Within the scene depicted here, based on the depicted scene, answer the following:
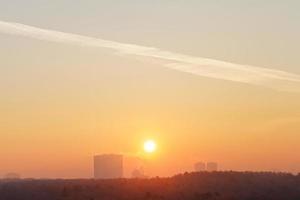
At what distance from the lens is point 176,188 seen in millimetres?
95812

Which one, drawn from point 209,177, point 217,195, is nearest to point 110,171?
point 209,177

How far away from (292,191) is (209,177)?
13.0 m

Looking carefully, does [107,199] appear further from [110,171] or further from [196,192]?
[110,171]

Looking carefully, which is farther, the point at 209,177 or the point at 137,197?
the point at 209,177

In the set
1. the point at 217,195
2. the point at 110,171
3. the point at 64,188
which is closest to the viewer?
the point at 217,195

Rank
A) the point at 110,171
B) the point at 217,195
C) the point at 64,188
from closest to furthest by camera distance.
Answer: the point at 217,195 → the point at 64,188 → the point at 110,171

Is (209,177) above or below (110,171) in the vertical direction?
below

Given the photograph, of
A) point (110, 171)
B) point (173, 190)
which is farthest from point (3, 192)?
point (110, 171)

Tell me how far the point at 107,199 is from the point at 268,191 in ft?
72.0

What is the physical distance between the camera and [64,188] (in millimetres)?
98000

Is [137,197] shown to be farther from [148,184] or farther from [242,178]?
[242,178]

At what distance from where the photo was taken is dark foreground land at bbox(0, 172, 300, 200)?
3627 inches

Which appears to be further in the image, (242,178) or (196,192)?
(242,178)

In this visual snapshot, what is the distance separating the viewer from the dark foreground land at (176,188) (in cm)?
9212
